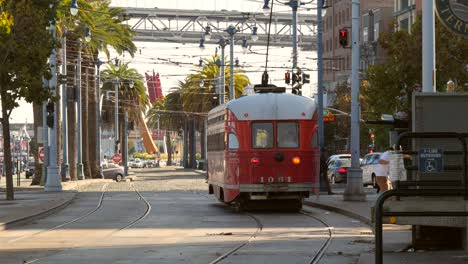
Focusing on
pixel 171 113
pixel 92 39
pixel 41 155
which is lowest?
pixel 41 155

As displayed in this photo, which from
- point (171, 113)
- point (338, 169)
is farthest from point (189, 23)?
point (338, 169)

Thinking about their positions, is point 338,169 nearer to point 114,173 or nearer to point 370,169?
point 370,169

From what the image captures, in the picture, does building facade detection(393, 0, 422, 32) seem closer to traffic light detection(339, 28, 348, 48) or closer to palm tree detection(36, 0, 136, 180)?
palm tree detection(36, 0, 136, 180)

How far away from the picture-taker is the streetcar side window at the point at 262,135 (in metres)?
30.8

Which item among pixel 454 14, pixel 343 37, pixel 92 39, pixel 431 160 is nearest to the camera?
pixel 431 160

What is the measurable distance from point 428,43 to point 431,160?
856 cm

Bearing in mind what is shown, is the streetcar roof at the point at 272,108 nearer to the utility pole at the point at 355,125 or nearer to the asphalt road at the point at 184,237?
the asphalt road at the point at 184,237

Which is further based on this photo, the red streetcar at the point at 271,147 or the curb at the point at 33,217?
the red streetcar at the point at 271,147

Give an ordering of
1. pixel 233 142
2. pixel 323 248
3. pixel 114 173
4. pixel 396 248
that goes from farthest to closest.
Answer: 1. pixel 114 173
2. pixel 233 142
3. pixel 323 248
4. pixel 396 248

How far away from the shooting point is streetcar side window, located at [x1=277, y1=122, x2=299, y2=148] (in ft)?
101

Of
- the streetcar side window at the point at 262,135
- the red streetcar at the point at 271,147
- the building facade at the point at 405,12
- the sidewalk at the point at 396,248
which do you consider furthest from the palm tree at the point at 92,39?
the building facade at the point at 405,12

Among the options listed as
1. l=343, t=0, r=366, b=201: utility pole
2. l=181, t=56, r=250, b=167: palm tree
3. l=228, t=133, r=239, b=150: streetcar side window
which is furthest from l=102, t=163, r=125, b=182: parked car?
l=228, t=133, r=239, b=150: streetcar side window

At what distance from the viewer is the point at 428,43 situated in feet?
74.0

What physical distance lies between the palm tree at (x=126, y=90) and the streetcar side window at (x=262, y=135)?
7111cm
